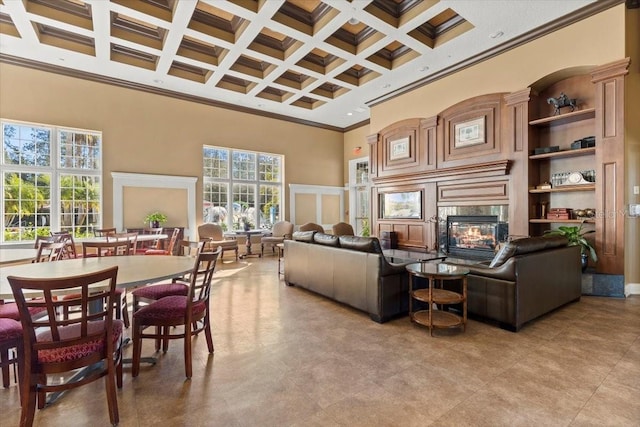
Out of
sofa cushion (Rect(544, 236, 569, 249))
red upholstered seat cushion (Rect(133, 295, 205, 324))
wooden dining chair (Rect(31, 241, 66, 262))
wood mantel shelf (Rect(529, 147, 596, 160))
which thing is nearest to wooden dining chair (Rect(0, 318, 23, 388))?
red upholstered seat cushion (Rect(133, 295, 205, 324))

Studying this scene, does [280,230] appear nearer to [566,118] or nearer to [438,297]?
[438,297]

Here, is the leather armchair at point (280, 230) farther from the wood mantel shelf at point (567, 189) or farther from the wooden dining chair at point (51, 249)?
the wood mantel shelf at point (567, 189)

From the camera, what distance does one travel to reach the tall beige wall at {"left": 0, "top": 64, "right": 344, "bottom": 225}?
5.63 metres

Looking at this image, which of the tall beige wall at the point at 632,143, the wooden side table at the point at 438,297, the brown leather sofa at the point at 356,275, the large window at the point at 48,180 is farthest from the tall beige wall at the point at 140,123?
the tall beige wall at the point at 632,143

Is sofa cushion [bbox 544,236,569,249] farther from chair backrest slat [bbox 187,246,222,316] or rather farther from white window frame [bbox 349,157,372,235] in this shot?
white window frame [bbox 349,157,372,235]

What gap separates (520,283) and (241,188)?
6895mm

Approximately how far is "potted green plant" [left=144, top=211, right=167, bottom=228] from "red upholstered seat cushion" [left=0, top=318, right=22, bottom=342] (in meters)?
4.79

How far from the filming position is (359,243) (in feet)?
11.8

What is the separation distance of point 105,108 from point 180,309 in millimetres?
5992

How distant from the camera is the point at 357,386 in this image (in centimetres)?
213

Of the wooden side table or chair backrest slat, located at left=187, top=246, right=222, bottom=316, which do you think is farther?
the wooden side table

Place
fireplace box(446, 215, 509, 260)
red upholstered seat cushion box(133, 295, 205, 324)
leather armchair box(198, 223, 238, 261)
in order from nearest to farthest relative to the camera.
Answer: red upholstered seat cushion box(133, 295, 205, 324) < fireplace box(446, 215, 509, 260) < leather armchair box(198, 223, 238, 261)

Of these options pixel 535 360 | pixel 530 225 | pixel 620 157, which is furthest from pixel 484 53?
pixel 535 360

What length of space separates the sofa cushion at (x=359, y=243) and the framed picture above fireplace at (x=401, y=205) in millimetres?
3348
